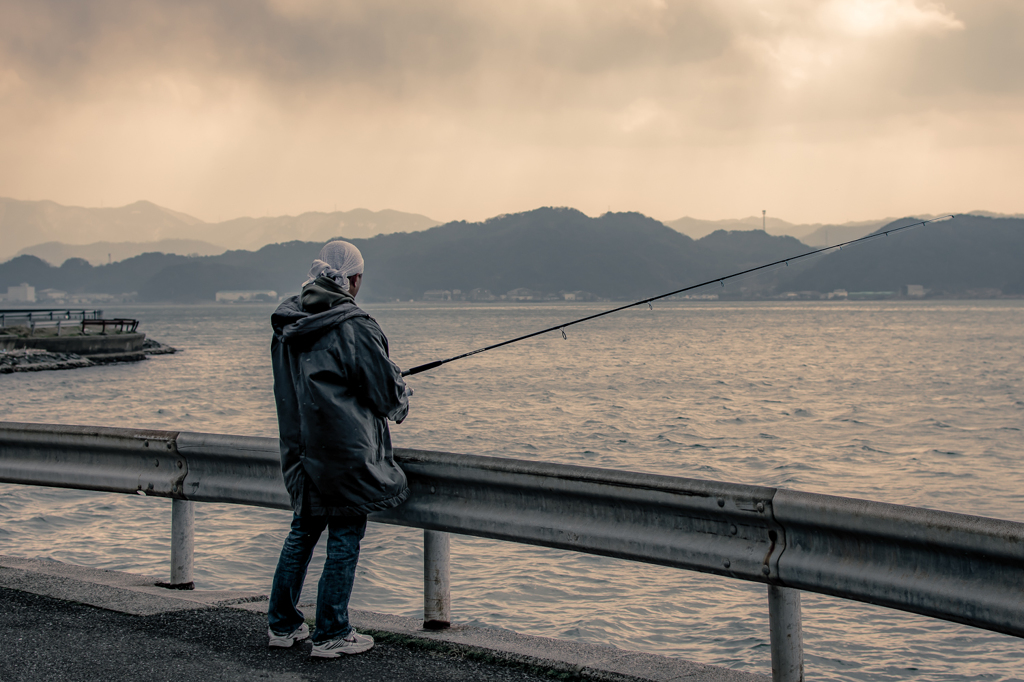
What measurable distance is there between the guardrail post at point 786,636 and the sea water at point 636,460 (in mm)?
4301

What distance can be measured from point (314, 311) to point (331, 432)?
0.48 metres

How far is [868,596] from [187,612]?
289 cm

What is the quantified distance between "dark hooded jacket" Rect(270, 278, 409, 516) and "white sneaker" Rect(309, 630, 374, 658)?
499 mm

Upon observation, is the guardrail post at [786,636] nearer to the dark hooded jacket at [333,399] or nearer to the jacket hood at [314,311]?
the dark hooded jacket at [333,399]

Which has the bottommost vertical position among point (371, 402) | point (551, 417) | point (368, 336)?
point (551, 417)

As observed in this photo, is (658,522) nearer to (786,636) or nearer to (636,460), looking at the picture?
(786,636)

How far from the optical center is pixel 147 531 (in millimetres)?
11453

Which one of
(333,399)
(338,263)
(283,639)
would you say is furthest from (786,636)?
(338,263)

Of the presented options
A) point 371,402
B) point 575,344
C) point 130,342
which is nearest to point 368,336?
point 371,402

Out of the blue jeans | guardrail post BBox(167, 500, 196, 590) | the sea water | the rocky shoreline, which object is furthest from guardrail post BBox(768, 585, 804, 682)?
the rocky shoreline

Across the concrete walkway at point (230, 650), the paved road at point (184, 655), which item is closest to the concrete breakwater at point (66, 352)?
the concrete walkway at point (230, 650)

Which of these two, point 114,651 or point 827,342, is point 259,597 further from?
point 827,342

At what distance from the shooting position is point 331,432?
11.3 ft

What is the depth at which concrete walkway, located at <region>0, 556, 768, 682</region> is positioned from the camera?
331 cm
